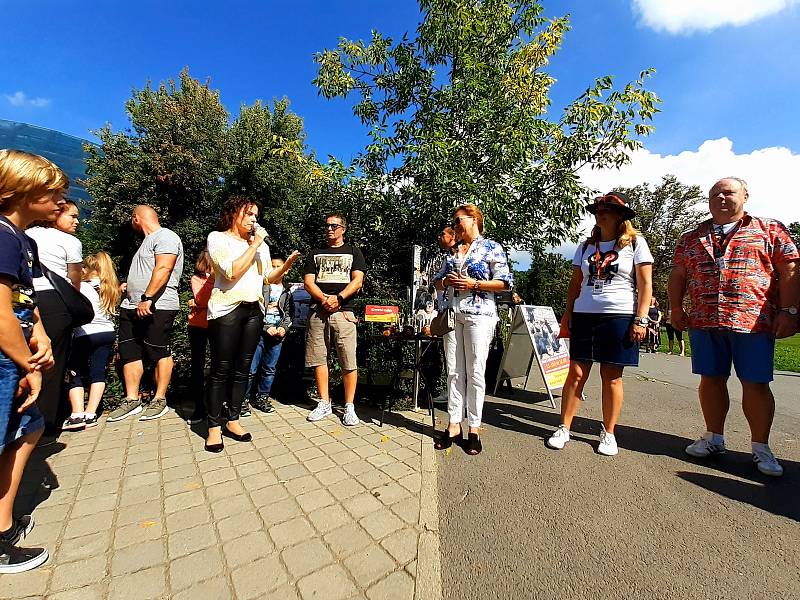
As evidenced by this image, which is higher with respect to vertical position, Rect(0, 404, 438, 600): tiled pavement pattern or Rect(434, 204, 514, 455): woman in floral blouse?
Rect(434, 204, 514, 455): woman in floral blouse

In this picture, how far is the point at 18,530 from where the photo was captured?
5.90 feet

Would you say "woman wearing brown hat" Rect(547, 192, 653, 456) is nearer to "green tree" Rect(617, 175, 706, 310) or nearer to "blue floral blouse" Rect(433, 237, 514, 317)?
"blue floral blouse" Rect(433, 237, 514, 317)

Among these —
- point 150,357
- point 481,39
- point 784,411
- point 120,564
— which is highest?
point 481,39

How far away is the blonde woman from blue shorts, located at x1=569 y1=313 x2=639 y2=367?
4.33 meters

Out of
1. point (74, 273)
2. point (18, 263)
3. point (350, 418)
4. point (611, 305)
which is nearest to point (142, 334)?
point (74, 273)

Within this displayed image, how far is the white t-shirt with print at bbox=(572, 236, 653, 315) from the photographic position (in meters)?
3.04

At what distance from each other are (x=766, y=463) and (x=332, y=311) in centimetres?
360

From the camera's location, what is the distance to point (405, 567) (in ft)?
5.78

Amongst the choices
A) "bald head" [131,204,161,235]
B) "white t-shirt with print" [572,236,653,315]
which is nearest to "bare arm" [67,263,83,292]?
"bald head" [131,204,161,235]

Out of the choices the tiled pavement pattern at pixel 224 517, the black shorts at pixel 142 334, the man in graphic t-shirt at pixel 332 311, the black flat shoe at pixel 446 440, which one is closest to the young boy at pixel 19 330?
the tiled pavement pattern at pixel 224 517

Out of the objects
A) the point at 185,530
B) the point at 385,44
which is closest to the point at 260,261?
the point at 185,530

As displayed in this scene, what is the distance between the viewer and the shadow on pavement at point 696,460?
2.42 m

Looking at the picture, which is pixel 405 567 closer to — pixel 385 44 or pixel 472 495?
pixel 472 495

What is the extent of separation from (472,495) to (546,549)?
592mm
